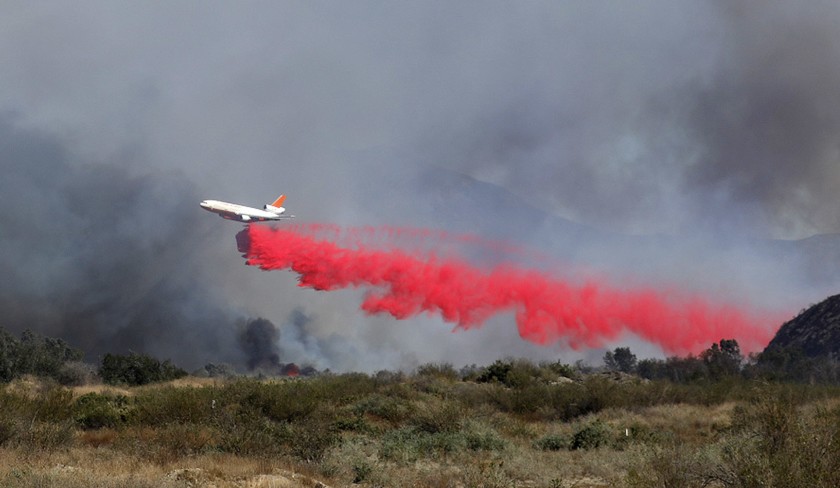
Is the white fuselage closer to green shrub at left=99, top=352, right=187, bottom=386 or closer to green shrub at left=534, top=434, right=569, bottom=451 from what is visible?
green shrub at left=99, top=352, right=187, bottom=386

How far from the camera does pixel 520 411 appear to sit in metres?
39.0

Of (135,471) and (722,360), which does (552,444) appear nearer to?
(135,471)

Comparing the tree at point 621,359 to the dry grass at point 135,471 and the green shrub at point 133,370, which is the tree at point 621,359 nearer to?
the green shrub at point 133,370

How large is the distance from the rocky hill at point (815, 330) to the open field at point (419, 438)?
81.0 meters

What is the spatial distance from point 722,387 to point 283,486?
37301mm

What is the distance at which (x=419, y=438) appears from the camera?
87.3ft

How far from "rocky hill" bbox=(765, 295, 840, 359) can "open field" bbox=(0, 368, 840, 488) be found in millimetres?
81014

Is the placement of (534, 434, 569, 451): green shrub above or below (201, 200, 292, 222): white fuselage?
below

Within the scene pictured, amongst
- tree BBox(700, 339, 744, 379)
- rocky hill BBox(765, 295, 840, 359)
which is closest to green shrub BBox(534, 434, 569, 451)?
tree BBox(700, 339, 744, 379)

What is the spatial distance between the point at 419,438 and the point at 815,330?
116 metres

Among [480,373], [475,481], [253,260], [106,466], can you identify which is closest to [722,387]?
[480,373]

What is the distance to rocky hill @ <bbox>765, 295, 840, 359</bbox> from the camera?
115 meters

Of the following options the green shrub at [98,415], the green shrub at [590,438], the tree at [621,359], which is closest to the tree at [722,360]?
the tree at [621,359]

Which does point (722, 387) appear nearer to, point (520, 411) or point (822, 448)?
point (520, 411)
